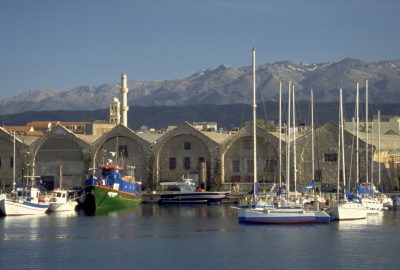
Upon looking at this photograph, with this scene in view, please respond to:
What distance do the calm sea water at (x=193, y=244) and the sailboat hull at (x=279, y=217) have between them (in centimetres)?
40

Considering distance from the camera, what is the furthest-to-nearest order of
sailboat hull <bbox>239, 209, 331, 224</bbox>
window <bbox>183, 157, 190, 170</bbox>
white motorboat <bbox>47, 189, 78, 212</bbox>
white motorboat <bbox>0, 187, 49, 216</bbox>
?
window <bbox>183, 157, 190, 170</bbox>
white motorboat <bbox>47, 189, 78, 212</bbox>
white motorboat <bbox>0, 187, 49, 216</bbox>
sailboat hull <bbox>239, 209, 331, 224</bbox>

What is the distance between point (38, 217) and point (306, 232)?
24186 millimetres

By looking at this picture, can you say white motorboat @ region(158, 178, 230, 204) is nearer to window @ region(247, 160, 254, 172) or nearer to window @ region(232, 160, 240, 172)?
window @ region(232, 160, 240, 172)

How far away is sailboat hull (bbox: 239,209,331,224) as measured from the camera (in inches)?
2367

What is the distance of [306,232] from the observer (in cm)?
5816

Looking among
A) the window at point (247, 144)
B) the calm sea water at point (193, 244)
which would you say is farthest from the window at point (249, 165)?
the calm sea water at point (193, 244)

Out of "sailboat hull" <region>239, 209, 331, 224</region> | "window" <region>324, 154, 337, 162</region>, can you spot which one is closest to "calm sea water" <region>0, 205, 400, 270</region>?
"sailboat hull" <region>239, 209, 331, 224</region>

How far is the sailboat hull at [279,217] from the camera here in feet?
197

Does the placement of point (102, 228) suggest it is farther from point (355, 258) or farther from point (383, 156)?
point (383, 156)

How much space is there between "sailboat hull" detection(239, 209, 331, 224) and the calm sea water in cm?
40

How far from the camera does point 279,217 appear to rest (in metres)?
60.4

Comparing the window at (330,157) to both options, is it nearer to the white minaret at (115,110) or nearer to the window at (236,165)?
the window at (236,165)

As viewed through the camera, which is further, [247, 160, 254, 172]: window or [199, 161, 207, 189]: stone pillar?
[199, 161, 207, 189]: stone pillar

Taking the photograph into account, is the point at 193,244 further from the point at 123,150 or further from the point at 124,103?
the point at 124,103
